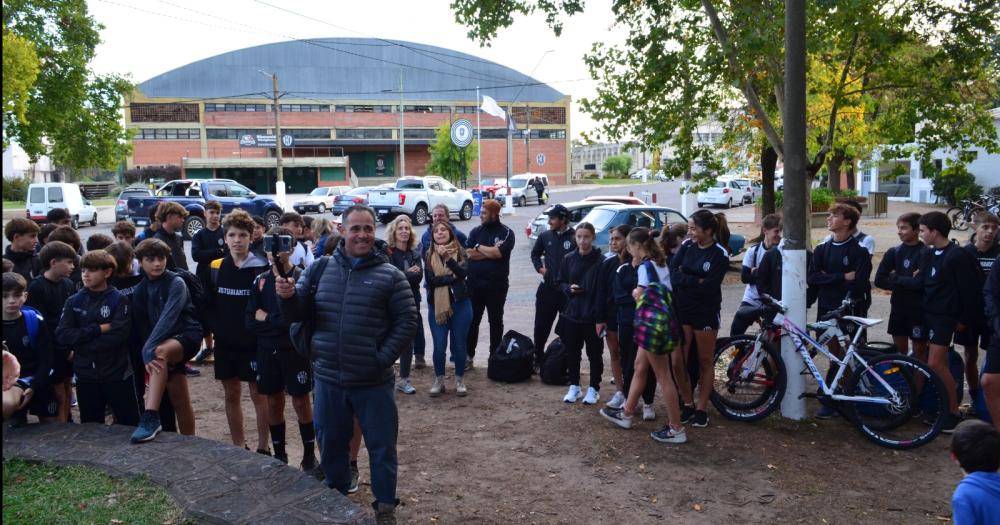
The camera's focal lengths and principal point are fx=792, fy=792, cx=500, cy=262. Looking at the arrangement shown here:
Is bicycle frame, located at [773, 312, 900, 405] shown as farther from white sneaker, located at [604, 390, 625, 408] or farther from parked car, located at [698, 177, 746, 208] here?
parked car, located at [698, 177, 746, 208]

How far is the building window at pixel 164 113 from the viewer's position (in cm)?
7012

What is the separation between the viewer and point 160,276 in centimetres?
561

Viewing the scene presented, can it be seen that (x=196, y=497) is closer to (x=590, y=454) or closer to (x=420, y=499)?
(x=420, y=499)

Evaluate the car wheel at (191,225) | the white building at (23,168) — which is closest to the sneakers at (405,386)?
the car wheel at (191,225)

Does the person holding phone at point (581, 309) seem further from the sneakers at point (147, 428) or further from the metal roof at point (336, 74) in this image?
the metal roof at point (336, 74)

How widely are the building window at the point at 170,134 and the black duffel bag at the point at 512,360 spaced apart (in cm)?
6884

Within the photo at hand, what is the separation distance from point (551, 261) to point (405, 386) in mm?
1978

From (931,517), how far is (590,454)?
91.1 inches

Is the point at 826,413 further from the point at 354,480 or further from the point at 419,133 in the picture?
the point at 419,133

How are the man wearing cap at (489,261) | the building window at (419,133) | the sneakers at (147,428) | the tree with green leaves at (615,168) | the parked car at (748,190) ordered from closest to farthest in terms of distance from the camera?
the sneakers at (147,428), the man wearing cap at (489,261), the parked car at (748,190), the building window at (419,133), the tree with green leaves at (615,168)

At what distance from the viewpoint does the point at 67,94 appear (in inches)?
1310

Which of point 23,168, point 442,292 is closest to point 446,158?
point 23,168

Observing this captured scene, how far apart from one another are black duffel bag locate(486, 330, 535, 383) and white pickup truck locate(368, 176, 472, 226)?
71.1 ft

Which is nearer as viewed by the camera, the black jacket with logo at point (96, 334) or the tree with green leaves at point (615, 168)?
the black jacket with logo at point (96, 334)
